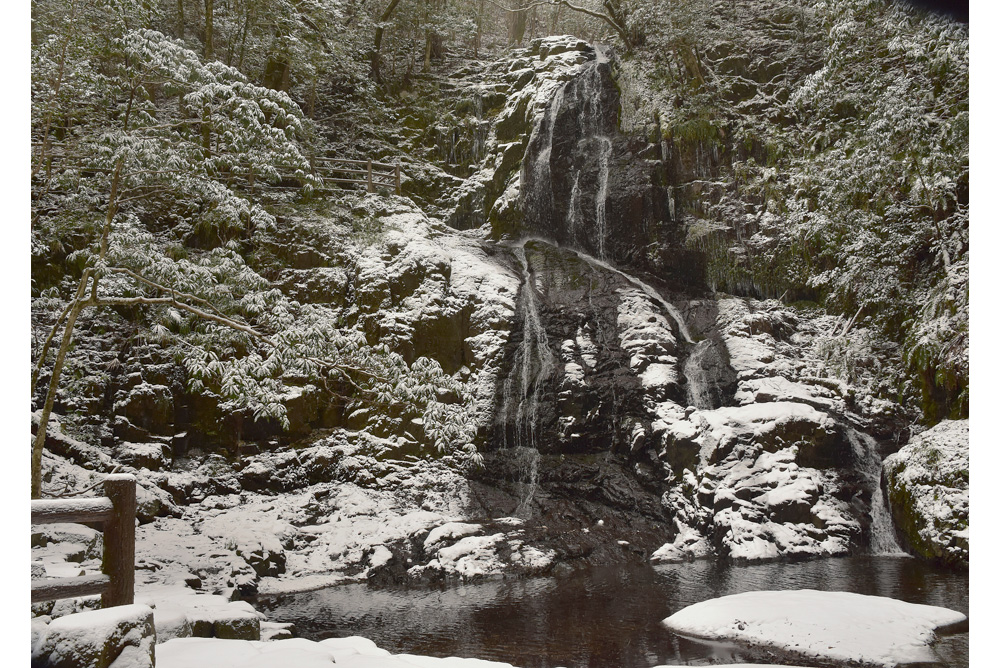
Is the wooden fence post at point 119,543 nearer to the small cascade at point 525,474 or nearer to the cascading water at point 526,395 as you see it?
the small cascade at point 525,474

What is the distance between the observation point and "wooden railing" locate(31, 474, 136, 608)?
263cm

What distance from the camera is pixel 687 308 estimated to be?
32.4ft

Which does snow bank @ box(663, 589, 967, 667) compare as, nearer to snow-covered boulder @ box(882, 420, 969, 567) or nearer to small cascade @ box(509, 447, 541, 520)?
snow-covered boulder @ box(882, 420, 969, 567)

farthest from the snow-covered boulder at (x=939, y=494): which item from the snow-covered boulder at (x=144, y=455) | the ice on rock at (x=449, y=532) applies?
the snow-covered boulder at (x=144, y=455)

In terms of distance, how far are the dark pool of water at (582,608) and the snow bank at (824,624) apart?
0.56 feet

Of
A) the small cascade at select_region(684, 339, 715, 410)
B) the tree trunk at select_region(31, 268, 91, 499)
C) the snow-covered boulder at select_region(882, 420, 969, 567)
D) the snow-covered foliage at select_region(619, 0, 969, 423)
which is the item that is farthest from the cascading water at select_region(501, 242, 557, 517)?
the tree trunk at select_region(31, 268, 91, 499)

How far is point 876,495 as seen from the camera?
22.8 feet

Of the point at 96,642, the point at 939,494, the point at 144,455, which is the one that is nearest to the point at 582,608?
the point at 939,494

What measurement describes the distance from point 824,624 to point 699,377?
15.1 feet

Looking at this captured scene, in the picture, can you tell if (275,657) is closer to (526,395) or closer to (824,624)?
(824,624)

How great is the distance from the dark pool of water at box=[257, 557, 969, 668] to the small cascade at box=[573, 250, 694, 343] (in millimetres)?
3933

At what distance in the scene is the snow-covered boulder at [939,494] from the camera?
5.77 metres

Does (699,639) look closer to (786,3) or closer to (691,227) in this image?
(691,227)

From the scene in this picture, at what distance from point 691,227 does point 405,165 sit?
5.55m
